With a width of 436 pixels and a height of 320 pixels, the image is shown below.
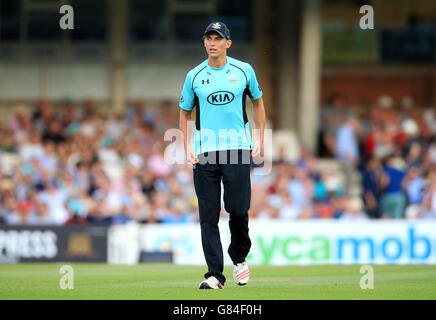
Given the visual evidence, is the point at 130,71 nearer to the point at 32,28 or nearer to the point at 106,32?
the point at 106,32

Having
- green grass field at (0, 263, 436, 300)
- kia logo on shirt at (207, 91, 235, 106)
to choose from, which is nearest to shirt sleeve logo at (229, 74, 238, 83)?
kia logo on shirt at (207, 91, 235, 106)

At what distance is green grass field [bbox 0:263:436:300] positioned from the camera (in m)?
8.34

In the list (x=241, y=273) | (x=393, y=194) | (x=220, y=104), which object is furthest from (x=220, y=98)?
(x=393, y=194)

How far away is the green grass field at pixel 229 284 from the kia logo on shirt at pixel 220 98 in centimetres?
181

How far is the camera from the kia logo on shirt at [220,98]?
8859mm

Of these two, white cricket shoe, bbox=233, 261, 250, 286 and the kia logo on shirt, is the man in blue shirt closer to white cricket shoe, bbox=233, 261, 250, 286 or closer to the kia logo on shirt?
the kia logo on shirt

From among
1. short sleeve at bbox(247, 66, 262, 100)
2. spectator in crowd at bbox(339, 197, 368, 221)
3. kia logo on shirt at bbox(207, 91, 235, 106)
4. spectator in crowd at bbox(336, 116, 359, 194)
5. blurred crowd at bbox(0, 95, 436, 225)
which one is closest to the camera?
kia logo on shirt at bbox(207, 91, 235, 106)

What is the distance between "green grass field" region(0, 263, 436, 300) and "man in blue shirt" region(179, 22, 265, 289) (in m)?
0.59

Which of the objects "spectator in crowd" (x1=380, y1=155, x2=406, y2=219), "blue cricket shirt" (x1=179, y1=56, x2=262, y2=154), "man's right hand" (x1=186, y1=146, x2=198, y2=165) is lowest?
"spectator in crowd" (x1=380, y1=155, x2=406, y2=219)

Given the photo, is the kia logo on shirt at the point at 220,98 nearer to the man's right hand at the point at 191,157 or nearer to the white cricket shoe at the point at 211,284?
the man's right hand at the point at 191,157

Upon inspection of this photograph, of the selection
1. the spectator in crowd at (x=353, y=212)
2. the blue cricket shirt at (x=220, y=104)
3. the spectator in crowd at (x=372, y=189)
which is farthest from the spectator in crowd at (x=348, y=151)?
the blue cricket shirt at (x=220, y=104)

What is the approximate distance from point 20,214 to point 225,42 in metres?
11.0
